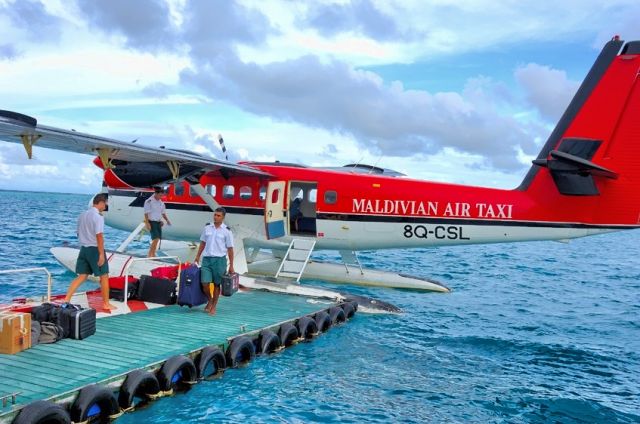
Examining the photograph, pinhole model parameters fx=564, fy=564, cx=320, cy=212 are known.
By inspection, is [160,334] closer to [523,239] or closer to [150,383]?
[150,383]

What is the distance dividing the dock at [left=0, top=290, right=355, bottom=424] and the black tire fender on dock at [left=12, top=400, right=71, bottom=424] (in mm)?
133

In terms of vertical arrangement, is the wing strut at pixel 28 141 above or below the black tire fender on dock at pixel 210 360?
above

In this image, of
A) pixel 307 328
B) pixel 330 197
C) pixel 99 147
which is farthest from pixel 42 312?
pixel 330 197

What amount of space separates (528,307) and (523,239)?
14.0 feet

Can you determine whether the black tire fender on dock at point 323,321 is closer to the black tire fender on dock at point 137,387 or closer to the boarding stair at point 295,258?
the boarding stair at point 295,258

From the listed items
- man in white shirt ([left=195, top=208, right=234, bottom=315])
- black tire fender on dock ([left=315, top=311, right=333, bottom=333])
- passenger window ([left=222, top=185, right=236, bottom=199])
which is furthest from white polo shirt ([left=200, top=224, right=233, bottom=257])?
passenger window ([left=222, top=185, right=236, bottom=199])

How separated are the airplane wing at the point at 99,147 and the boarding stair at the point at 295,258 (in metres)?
2.19

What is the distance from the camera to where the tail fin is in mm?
13391

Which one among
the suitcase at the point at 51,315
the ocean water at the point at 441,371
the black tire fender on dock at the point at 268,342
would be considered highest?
the suitcase at the point at 51,315

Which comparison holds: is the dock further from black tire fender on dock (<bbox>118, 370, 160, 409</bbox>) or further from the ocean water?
the ocean water

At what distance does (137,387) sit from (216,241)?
3.83 meters

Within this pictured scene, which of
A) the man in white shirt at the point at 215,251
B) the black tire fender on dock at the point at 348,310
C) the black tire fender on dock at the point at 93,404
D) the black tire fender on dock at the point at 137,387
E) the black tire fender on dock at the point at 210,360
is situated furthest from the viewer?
the black tire fender on dock at the point at 348,310

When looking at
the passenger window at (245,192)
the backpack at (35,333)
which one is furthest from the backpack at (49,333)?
the passenger window at (245,192)

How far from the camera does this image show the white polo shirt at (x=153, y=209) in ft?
49.7
